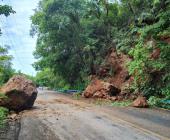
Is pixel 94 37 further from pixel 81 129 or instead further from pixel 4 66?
pixel 81 129

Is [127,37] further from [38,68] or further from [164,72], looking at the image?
[38,68]

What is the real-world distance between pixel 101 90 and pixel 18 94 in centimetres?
1075

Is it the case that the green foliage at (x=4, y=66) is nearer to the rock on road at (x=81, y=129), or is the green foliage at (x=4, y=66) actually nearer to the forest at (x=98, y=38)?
the forest at (x=98, y=38)

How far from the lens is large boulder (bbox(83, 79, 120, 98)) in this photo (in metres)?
28.1

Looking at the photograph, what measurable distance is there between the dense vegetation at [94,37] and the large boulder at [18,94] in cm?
794

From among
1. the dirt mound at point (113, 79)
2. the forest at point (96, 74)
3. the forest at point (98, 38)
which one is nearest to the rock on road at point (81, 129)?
the forest at point (96, 74)

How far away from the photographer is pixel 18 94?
19.7 meters

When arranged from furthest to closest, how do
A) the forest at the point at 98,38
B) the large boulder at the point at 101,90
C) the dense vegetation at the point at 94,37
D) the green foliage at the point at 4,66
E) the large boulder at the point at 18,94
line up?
1. the large boulder at the point at 101,90
2. the dense vegetation at the point at 94,37
3. the forest at the point at 98,38
4. the large boulder at the point at 18,94
5. the green foliage at the point at 4,66

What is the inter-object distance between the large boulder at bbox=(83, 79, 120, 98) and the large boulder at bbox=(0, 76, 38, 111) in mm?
8664

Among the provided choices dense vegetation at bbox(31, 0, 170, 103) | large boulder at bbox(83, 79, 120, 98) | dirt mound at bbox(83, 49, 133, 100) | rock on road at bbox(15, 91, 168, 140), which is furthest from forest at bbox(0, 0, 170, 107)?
rock on road at bbox(15, 91, 168, 140)

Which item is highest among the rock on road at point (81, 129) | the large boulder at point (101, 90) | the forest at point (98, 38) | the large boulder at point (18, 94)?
the forest at point (98, 38)

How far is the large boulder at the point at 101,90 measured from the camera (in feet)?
92.1

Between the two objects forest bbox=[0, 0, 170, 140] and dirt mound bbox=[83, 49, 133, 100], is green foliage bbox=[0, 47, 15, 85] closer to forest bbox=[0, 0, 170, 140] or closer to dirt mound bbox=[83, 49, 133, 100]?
forest bbox=[0, 0, 170, 140]

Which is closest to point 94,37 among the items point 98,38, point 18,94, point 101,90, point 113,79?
point 98,38
